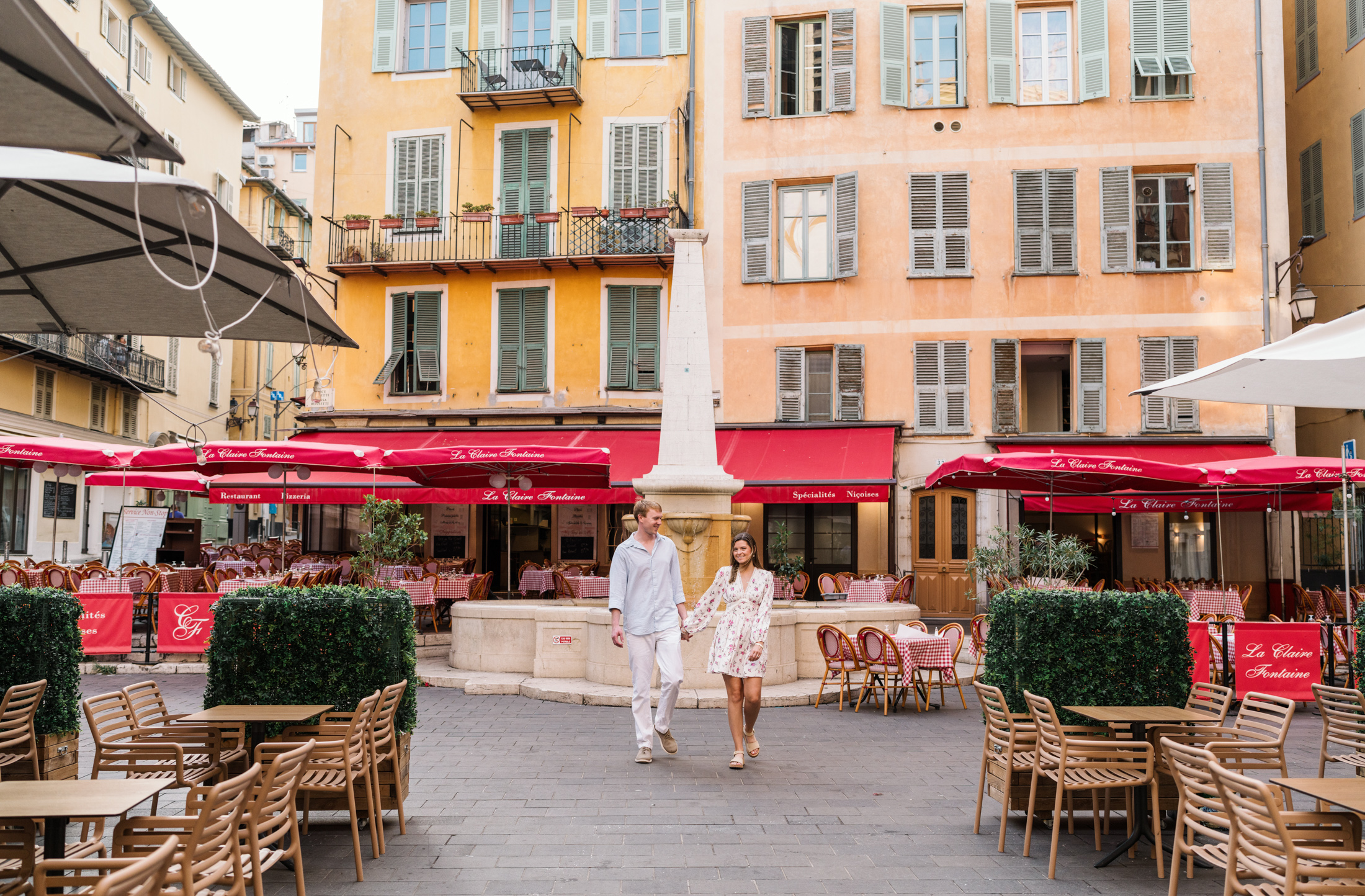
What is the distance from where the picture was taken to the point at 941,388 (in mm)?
20109

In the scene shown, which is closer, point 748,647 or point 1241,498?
point 748,647

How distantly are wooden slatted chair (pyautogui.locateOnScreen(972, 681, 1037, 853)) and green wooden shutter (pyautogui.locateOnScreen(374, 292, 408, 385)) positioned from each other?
17853 mm

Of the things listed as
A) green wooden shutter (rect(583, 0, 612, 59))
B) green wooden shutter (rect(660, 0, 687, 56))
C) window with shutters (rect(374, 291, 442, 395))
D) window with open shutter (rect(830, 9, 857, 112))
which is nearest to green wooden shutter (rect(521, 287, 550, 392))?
window with shutters (rect(374, 291, 442, 395))

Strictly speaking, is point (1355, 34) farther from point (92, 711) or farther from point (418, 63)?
point (92, 711)

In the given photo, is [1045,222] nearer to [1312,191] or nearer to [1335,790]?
[1312,191]

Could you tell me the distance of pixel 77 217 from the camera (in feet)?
14.9

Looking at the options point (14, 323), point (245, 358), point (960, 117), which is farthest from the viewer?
point (245, 358)

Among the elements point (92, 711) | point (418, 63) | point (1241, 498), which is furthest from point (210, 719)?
point (418, 63)

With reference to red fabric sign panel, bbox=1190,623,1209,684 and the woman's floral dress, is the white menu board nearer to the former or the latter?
the woman's floral dress

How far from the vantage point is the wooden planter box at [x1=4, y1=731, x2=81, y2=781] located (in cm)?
576

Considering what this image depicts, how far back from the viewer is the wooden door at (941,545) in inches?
763

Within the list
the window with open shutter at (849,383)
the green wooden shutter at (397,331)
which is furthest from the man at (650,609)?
the green wooden shutter at (397,331)

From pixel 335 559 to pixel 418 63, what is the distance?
413 inches

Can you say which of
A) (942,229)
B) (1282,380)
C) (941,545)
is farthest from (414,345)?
(1282,380)
